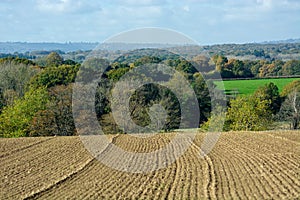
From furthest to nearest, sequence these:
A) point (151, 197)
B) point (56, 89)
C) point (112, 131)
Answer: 1. point (56, 89)
2. point (112, 131)
3. point (151, 197)

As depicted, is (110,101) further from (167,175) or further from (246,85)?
(246,85)

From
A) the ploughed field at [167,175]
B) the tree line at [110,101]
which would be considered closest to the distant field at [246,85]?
the tree line at [110,101]

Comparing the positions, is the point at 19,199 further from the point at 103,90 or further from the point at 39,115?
the point at 103,90

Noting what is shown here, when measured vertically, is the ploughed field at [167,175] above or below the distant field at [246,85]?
above

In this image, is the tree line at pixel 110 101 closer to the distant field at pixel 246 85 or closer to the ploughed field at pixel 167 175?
the distant field at pixel 246 85

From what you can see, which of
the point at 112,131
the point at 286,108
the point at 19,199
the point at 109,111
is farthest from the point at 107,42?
the point at 286,108

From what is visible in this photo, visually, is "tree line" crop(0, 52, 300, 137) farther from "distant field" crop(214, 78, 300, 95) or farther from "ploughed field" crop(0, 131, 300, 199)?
"ploughed field" crop(0, 131, 300, 199)

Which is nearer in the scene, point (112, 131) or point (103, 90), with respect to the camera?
point (112, 131)

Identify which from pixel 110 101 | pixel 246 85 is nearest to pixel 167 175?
pixel 110 101
